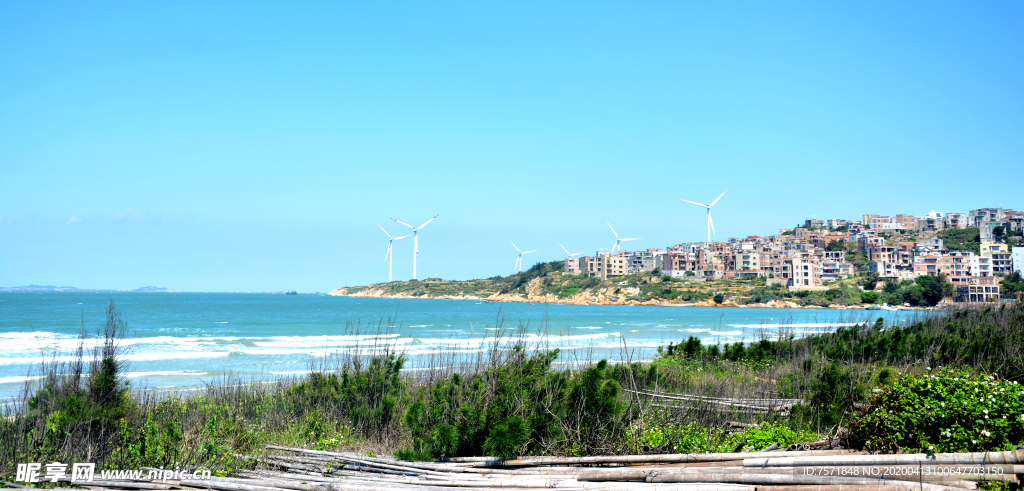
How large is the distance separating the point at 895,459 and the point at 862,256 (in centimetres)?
13980

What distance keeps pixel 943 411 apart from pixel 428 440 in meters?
4.73

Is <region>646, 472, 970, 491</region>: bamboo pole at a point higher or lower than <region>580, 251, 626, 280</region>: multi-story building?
lower

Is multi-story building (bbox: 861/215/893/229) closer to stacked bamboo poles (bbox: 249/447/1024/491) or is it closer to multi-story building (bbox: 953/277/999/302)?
multi-story building (bbox: 953/277/999/302)

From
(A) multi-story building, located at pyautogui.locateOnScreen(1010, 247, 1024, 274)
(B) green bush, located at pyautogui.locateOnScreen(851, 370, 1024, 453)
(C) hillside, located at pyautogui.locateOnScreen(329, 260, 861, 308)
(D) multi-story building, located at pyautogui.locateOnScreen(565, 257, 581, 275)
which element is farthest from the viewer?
(D) multi-story building, located at pyautogui.locateOnScreen(565, 257, 581, 275)

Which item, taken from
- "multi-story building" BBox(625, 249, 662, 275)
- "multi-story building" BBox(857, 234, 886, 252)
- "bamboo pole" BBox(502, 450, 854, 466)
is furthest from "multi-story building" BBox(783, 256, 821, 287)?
"bamboo pole" BBox(502, 450, 854, 466)

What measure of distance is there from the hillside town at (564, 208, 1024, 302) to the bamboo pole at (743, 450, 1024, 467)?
90.9m

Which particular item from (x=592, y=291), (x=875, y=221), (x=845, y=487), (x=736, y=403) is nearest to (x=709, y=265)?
(x=592, y=291)

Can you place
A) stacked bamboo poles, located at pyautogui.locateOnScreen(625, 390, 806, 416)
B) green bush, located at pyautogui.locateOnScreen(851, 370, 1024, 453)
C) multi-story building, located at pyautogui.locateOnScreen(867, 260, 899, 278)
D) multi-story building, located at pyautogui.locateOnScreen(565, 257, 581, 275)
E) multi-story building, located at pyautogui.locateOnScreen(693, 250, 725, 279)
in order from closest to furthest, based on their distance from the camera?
green bush, located at pyautogui.locateOnScreen(851, 370, 1024, 453) → stacked bamboo poles, located at pyautogui.locateOnScreen(625, 390, 806, 416) → multi-story building, located at pyautogui.locateOnScreen(867, 260, 899, 278) → multi-story building, located at pyautogui.locateOnScreen(693, 250, 725, 279) → multi-story building, located at pyautogui.locateOnScreen(565, 257, 581, 275)

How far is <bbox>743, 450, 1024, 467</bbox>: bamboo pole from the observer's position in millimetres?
4512

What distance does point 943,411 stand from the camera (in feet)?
16.5

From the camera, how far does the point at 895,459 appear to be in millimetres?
4781

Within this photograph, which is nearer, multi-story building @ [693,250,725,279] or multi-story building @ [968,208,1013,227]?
multi-story building @ [693,250,725,279]

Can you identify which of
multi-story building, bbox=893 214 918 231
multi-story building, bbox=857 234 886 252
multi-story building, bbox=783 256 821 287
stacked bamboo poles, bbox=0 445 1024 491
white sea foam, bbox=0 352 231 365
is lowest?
white sea foam, bbox=0 352 231 365

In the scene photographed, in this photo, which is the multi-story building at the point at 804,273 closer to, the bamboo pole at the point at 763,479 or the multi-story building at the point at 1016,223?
the multi-story building at the point at 1016,223
